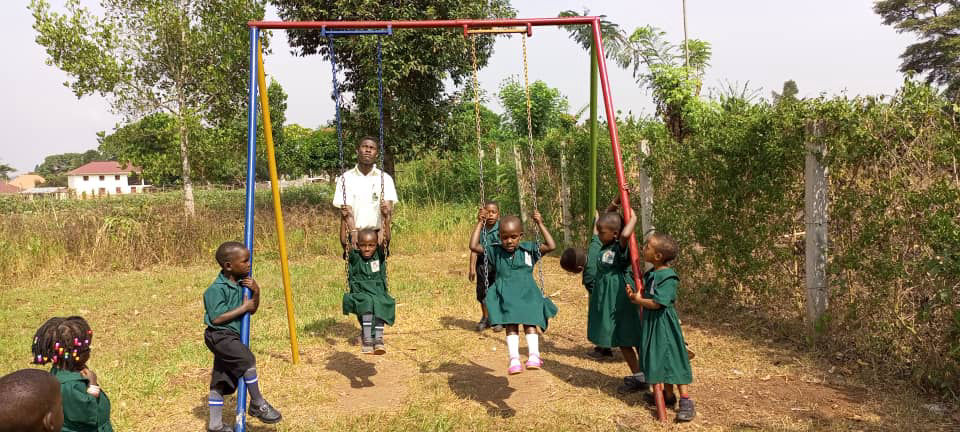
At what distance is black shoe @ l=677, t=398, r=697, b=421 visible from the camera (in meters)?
4.47

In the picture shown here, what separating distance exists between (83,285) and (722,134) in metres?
10.3

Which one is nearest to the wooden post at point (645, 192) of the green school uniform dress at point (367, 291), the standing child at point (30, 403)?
the green school uniform dress at point (367, 291)

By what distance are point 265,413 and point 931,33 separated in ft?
126

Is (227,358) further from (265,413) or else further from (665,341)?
(665,341)

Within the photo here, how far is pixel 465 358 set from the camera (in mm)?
6363

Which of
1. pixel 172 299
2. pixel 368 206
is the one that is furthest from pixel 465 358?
pixel 172 299

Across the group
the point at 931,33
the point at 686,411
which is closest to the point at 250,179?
the point at 686,411

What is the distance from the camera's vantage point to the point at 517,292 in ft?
15.5

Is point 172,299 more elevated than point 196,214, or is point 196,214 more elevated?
point 196,214

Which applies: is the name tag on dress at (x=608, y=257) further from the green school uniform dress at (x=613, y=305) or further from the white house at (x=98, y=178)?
the white house at (x=98, y=178)

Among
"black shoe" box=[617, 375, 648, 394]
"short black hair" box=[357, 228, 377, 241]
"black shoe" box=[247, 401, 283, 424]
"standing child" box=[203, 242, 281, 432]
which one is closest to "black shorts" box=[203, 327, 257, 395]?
"standing child" box=[203, 242, 281, 432]

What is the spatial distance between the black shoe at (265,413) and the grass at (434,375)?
0.14m

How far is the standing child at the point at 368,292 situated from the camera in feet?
17.7

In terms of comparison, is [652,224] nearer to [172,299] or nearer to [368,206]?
[368,206]
